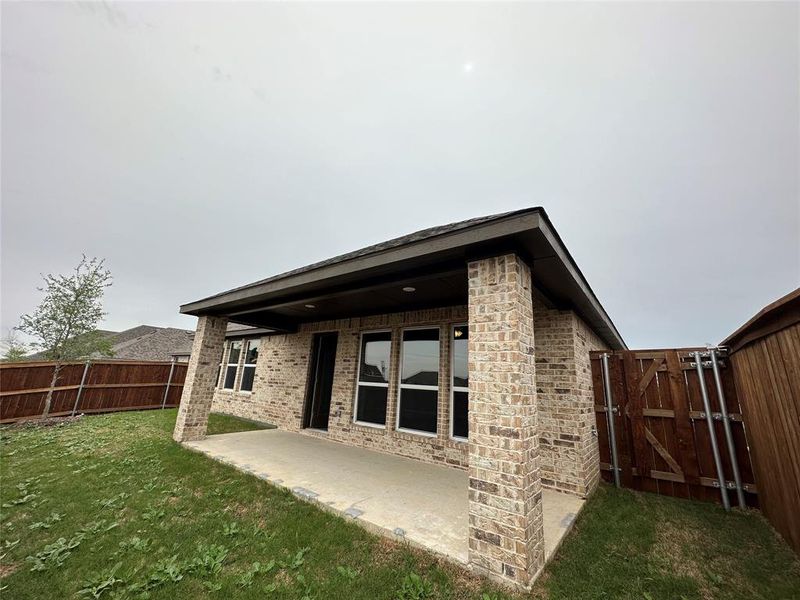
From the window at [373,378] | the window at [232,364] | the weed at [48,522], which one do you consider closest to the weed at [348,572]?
the weed at [48,522]

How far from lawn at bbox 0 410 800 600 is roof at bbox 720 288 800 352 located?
79.2 inches

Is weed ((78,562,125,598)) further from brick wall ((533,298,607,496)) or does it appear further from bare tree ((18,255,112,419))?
bare tree ((18,255,112,419))

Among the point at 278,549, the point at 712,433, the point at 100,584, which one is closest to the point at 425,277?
the point at 278,549

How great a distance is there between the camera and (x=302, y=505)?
343cm

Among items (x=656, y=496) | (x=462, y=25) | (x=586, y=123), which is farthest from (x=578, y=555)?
(x=586, y=123)

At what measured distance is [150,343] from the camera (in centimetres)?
2247

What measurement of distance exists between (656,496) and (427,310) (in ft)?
14.4

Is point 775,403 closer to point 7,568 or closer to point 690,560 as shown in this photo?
point 690,560

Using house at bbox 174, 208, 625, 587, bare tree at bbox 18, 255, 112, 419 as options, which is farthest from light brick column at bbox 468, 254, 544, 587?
bare tree at bbox 18, 255, 112, 419

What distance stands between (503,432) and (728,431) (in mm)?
4009

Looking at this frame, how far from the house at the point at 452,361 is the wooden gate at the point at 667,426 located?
0.48 metres

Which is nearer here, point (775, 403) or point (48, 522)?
point (775, 403)

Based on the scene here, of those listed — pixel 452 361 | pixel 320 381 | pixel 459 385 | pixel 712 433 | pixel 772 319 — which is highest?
pixel 772 319

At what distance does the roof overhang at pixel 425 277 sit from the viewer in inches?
105
